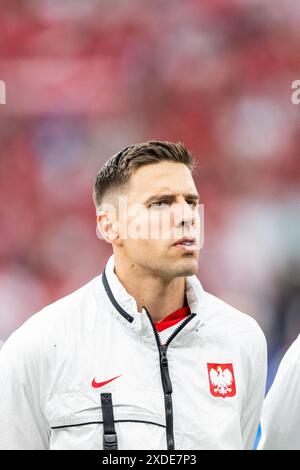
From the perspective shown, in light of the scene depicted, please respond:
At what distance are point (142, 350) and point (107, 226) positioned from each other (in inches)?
16.6

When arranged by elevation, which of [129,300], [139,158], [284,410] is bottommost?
[284,410]

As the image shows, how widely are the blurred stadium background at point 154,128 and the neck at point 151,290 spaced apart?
264 centimetres

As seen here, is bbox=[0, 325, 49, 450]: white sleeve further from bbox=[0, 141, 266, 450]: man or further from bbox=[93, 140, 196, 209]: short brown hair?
bbox=[93, 140, 196, 209]: short brown hair

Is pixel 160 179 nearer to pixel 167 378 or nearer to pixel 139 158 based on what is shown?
pixel 139 158

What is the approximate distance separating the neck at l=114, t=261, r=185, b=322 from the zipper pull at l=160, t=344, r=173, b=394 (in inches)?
4.9

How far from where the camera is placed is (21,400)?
234cm

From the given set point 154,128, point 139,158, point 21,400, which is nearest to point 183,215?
point 139,158

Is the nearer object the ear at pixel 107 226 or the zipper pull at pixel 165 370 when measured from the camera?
the zipper pull at pixel 165 370

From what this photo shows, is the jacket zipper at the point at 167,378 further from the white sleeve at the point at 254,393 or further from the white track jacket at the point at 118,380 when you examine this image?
the white sleeve at the point at 254,393

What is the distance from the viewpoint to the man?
7.57 feet

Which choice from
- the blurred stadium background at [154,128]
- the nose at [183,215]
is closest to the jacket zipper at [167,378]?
the nose at [183,215]

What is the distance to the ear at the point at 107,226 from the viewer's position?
256 cm

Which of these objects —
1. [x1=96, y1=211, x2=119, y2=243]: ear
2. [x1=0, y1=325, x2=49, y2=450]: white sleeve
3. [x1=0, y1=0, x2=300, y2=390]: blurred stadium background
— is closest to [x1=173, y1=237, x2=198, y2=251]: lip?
[x1=96, y1=211, x2=119, y2=243]: ear
